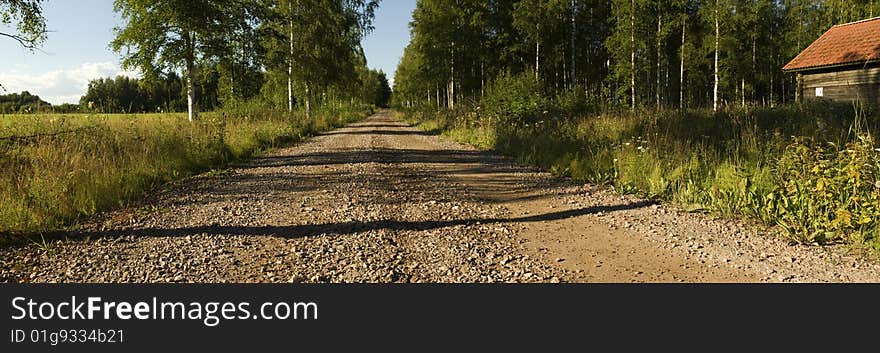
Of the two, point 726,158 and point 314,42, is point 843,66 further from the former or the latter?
point 314,42

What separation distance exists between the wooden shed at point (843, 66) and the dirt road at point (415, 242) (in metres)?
18.7

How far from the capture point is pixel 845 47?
70.9 feet

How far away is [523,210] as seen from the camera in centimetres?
674

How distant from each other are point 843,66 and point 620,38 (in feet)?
42.3

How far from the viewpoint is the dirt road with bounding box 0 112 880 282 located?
4.18 metres

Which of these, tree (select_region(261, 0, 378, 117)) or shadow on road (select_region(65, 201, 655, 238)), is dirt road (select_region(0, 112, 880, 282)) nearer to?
shadow on road (select_region(65, 201, 655, 238))

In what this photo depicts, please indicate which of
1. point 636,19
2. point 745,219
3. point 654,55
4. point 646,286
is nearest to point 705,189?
point 745,219

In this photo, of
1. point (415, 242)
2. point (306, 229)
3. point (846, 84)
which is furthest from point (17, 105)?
point (846, 84)

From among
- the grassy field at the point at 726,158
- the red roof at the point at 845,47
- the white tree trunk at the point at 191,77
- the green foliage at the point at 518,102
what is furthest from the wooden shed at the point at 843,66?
the white tree trunk at the point at 191,77

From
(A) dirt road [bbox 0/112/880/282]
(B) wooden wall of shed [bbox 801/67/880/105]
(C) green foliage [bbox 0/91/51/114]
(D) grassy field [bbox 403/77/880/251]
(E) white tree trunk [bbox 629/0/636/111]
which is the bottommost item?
(A) dirt road [bbox 0/112/880/282]

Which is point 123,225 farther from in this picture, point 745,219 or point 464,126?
point 464,126

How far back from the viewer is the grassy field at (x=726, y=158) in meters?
5.25

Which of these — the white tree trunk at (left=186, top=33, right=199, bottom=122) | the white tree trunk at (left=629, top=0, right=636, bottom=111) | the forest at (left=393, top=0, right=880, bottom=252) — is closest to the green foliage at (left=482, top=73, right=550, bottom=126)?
the forest at (left=393, top=0, right=880, bottom=252)

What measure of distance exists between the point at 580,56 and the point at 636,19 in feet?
34.5
